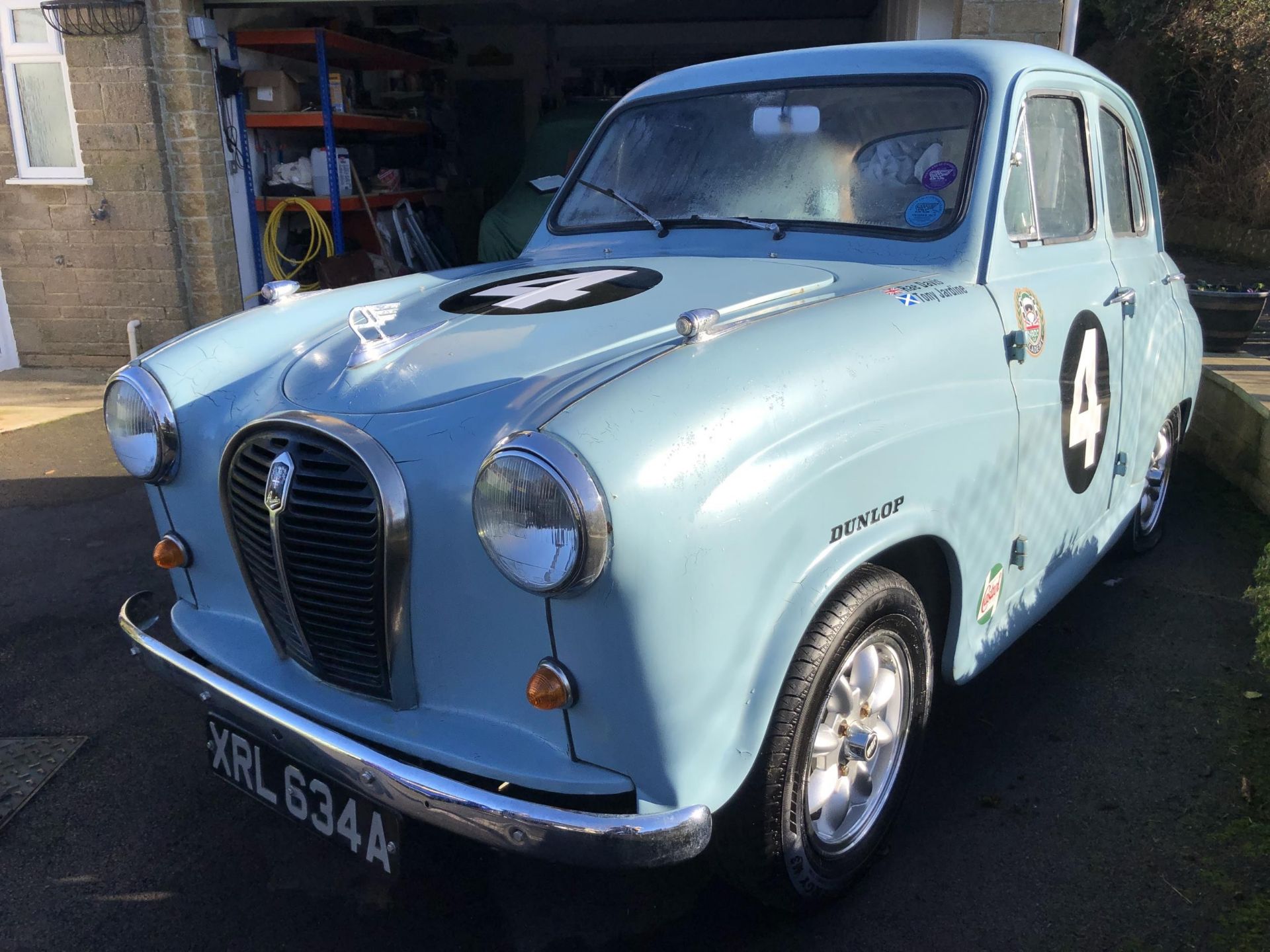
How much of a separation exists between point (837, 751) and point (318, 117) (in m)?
7.26

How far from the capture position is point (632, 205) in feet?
10.2

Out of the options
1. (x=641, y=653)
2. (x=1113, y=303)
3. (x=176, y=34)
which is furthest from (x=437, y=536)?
(x=176, y=34)

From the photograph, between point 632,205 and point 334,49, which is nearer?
point 632,205

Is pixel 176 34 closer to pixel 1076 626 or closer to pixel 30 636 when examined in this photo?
pixel 30 636

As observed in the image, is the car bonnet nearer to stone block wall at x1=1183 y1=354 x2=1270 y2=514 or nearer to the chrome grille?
the chrome grille

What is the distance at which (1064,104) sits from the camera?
301 cm

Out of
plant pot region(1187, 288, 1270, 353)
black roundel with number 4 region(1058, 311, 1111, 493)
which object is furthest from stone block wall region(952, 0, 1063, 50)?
black roundel with number 4 region(1058, 311, 1111, 493)

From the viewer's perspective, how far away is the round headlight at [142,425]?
2.26 metres

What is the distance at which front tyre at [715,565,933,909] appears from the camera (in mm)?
1873

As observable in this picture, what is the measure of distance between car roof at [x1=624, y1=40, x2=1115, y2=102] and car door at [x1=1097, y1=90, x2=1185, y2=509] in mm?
338

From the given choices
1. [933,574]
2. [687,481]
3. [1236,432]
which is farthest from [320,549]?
[1236,432]

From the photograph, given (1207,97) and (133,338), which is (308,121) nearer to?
(133,338)

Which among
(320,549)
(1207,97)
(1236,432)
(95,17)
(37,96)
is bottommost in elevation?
(1236,432)

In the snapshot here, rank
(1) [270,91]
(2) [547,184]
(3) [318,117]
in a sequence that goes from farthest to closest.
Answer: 1. (1) [270,91]
2. (3) [318,117]
3. (2) [547,184]
